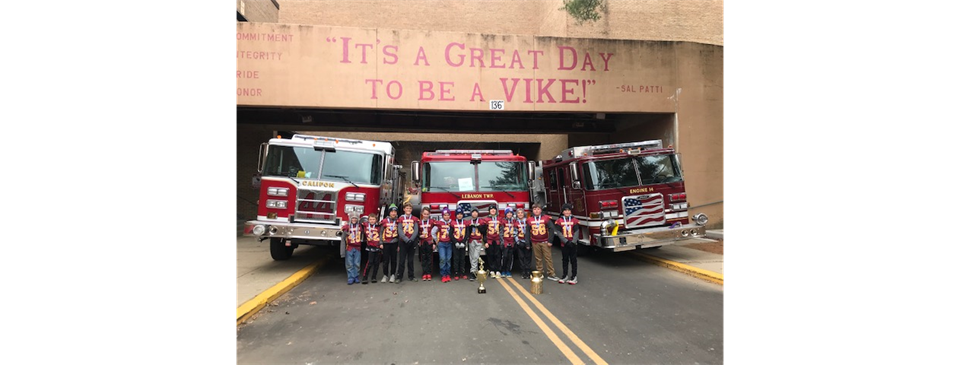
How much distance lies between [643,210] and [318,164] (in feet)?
22.8

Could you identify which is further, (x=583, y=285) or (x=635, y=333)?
(x=583, y=285)

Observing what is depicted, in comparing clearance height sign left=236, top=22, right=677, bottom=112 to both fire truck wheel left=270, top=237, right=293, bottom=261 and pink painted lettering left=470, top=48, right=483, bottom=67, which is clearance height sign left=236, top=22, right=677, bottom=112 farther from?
fire truck wheel left=270, top=237, right=293, bottom=261

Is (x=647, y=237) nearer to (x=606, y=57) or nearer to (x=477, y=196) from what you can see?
(x=477, y=196)

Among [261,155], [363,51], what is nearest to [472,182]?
[261,155]

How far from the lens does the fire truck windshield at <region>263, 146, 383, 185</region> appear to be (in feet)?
27.1

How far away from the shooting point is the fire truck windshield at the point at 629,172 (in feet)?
29.9

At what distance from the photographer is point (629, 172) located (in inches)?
363

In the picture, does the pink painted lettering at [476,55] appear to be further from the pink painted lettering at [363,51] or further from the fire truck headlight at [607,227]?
the fire truck headlight at [607,227]

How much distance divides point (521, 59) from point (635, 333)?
10.4 metres

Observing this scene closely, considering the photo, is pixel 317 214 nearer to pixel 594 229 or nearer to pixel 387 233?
pixel 387 233

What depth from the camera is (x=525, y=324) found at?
507 centimetres

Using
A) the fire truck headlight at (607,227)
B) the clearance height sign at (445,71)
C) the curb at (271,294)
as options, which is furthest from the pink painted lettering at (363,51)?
the fire truck headlight at (607,227)

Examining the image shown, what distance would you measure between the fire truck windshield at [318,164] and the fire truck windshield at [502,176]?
7.71 ft

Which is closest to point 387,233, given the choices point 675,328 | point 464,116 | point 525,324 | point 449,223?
point 449,223
